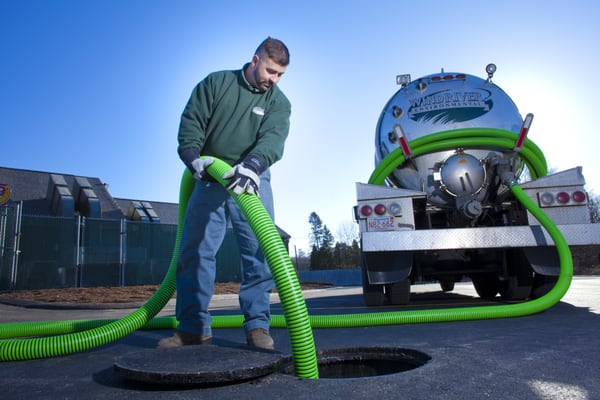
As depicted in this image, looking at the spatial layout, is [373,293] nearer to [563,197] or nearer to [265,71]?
[563,197]

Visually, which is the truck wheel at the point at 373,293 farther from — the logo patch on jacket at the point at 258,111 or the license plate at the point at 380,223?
the logo patch on jacket at the point at 258,111

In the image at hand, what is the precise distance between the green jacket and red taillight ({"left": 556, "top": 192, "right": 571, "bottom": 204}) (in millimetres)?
2802

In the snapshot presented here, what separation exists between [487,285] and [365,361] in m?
4.90

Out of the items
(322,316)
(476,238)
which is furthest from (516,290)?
(322,316)

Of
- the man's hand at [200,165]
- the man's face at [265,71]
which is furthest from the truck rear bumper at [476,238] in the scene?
the man's hand at [200,165]

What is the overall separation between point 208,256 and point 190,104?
931 millimetres

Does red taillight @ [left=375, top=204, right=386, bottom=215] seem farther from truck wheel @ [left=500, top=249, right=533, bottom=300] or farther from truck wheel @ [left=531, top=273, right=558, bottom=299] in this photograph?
truck wheel @ [left=531, top=273, right=558, bottom=299]

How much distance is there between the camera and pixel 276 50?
2.50 m

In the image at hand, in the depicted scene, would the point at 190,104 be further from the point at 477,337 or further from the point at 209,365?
the point at 477,337

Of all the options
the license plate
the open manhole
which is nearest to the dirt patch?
the license plate

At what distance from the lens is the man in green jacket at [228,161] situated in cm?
247

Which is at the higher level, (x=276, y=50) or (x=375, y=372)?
(x=276, y=50)

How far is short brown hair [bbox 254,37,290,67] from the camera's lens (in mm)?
2500

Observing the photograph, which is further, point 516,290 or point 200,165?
point 516,290
